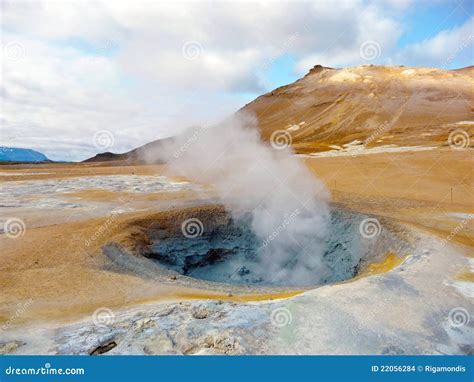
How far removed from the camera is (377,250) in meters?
13.8

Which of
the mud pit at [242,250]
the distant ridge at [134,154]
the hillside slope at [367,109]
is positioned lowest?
the mud pit at [242,250]

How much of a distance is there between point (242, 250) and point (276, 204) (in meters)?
2.47

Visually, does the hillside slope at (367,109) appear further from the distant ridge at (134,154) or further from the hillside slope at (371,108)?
the distant ridge at (134,154)

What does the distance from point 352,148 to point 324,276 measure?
116 feet

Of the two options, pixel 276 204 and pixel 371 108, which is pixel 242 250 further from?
pixel 371 108

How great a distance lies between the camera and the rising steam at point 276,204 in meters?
15.8

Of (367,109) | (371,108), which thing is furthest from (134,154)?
(371,108)

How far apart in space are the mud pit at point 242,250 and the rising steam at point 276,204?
0.12 meters

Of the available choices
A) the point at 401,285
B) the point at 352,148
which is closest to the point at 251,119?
the point at 352,148

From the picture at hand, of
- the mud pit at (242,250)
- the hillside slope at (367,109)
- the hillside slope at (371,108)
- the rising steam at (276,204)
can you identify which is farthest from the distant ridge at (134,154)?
the mud pit at (242,250)

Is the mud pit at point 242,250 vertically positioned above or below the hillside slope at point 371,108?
below

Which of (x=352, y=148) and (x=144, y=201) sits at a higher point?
(x=352, y=148)
